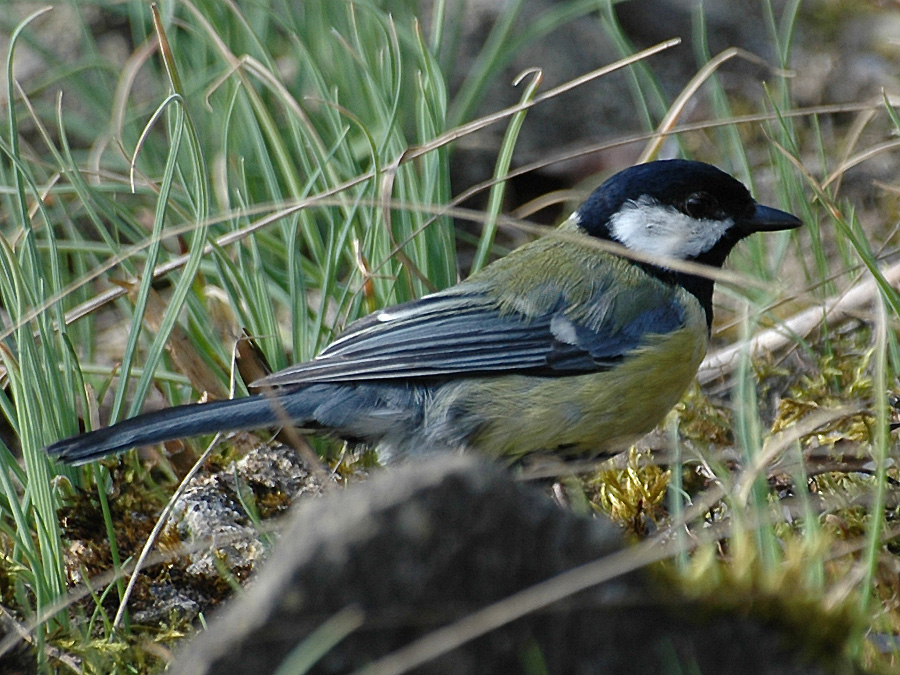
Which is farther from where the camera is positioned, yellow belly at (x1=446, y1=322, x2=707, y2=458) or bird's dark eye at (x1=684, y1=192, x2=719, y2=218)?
bird's dark eye at (x1=684, y1=192, x2=719, y2=218)

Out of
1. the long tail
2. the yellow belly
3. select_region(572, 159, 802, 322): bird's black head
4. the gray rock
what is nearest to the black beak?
select_region(572, 159, 802, 322): bird's black head

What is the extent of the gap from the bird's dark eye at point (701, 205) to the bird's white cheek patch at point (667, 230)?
2cm

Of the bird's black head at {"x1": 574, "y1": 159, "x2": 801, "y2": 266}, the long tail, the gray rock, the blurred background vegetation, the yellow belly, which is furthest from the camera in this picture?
the bird's black head at {"x1": 574, "y1": 159, "x2": 801, "y2": 266}

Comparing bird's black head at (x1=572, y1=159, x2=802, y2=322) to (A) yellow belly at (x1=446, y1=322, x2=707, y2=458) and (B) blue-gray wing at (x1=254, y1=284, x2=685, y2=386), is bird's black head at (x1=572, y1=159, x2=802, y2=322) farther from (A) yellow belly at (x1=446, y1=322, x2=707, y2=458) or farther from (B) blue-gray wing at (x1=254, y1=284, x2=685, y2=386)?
(A) yellow belly at (x1=446, y1=322, x2=707, y2=458)

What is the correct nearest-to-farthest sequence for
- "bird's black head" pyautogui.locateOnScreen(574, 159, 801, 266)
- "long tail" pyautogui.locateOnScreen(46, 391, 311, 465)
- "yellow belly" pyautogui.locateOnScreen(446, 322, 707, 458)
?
"long tail" pyautogui.locateOnScreen(46, 391, 311, 465) < "yellow belly" pyautogui.locateOnScreen(446, 322, 707, 458) < "bird's black head" pyautogui.locateOnScreen(574, 159, 801, 266)

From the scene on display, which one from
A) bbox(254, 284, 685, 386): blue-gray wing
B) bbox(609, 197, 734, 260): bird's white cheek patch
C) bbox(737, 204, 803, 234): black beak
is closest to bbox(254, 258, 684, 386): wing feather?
bbox(254, 284, 685, 386): blue-gray wing

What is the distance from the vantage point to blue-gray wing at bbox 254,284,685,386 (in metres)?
2.55

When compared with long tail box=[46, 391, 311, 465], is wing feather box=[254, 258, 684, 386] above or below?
below

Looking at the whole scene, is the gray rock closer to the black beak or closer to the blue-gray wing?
the blue-gray wing

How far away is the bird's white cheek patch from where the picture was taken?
2.80 metres

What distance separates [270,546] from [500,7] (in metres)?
3.12

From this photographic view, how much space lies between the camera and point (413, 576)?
1293 millimetres

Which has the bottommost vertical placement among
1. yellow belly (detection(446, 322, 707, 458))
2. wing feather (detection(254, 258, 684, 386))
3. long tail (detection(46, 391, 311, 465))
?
yellow belly (detection(446, 322, 707, 458))

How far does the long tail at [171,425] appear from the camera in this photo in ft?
7.01
